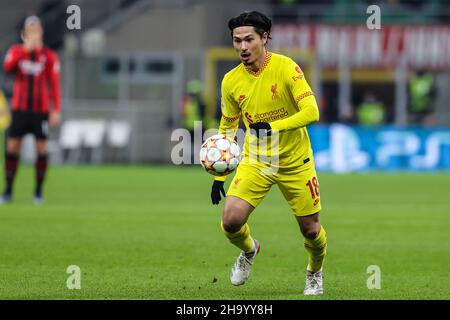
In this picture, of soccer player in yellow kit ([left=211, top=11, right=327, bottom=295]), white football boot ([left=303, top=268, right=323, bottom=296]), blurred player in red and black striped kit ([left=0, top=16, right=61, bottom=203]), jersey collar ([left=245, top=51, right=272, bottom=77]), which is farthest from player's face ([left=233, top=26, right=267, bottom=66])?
blurred player in red and black striped kit ([left=0, top=16, right=61, bottom=203])

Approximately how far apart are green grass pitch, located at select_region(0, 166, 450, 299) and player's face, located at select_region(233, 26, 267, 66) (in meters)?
1.80

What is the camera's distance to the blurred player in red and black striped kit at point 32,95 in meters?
16.9

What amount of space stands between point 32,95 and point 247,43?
8405 millimetres

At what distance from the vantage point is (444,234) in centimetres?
1401

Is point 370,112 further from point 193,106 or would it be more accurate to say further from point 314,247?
point 314,247

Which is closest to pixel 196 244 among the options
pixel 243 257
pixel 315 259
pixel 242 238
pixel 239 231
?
pixel 243 257

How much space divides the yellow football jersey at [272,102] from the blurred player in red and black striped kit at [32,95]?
7870 mm

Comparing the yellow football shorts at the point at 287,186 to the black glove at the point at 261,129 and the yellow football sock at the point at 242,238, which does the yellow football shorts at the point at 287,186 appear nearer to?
the yellow football sock at the point at 242,238

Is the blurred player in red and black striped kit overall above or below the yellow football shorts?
above

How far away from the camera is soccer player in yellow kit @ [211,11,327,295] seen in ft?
29.7

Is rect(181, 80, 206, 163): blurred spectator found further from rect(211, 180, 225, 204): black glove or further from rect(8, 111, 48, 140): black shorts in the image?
rect(211, 180, 225, 204): black glove

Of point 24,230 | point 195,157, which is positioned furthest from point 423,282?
point 195,157

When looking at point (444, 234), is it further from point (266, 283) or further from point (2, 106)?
point (2, 106)

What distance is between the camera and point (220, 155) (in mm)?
9031
